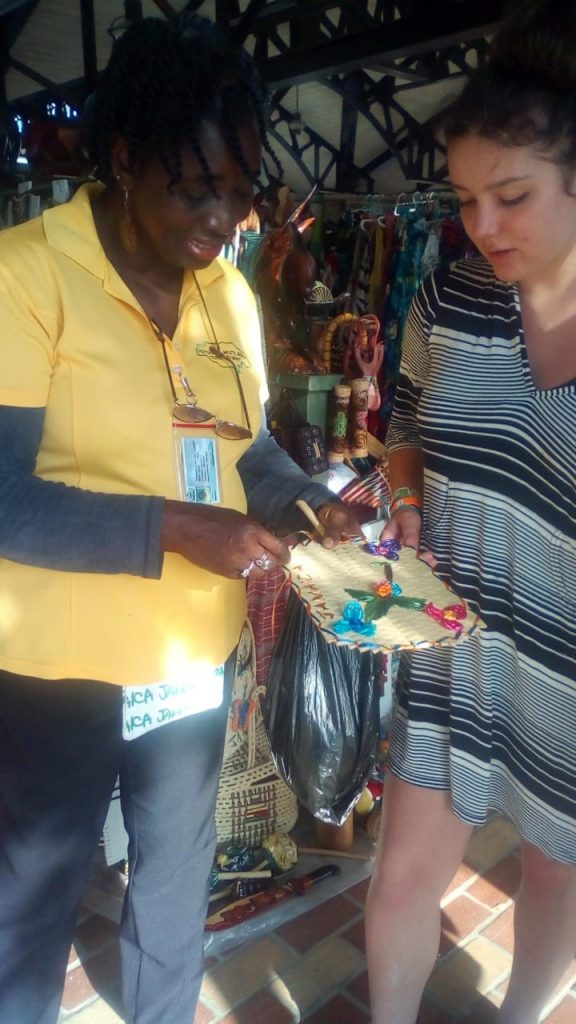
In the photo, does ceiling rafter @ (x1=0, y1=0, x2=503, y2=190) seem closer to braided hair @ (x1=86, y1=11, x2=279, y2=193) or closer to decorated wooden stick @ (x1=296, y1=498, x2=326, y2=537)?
braided hair @ (x1=86, y1=11, x2=279, y2=193)

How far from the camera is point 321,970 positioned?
204 centimetres

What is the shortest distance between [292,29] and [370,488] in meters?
4.74

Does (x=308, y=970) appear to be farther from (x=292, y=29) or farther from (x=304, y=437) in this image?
(x=292, y=29)

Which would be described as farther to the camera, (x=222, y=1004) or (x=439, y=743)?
(x=222, y=1004)

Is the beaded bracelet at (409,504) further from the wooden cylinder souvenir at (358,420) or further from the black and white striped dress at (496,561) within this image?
the wooden cylinder souvenir at (358,420)

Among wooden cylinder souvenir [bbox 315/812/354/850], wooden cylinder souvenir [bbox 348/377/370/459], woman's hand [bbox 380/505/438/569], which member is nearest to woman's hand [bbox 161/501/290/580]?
woman's hand [bbox 380/505/438/569]

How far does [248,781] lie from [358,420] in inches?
50.8

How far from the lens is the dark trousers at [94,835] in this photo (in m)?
1.28

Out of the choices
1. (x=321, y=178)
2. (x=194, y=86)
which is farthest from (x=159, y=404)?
(x=321, y=178)

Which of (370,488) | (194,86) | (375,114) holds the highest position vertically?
(375,114)

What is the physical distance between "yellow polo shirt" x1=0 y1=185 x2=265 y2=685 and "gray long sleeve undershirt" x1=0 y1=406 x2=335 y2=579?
0.05m

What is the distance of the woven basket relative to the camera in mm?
2264

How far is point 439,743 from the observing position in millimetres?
1489

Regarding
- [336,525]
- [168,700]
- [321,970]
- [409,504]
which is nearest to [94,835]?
[168,700]
